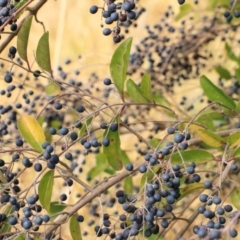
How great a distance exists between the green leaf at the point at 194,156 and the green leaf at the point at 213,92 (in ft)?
0.66

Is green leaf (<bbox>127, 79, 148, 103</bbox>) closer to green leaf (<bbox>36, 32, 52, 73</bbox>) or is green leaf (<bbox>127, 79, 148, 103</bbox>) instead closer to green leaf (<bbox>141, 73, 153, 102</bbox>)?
green leaf (<bbox>141, 73, 153, 102</bbox>)

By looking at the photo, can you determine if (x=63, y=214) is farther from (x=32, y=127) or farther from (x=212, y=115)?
(x=212, y=115)

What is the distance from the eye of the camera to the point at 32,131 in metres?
1.08

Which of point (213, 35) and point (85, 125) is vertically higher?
point (213, 35)

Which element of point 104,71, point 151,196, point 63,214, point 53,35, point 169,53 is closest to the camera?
point 151,196

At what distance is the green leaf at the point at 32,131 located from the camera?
107 centimetres

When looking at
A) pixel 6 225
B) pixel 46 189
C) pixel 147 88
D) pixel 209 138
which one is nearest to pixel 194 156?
pixel 209 138

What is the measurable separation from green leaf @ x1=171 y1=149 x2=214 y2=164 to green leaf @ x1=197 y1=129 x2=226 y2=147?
23 mm

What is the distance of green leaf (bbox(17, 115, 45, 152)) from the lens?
107cm

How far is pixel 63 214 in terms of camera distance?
3.44ft

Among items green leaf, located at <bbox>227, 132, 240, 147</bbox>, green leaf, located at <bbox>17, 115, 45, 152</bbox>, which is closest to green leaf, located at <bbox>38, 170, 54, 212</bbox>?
green leaf, located at <bbox>17, 115, 45, 152</bbox>

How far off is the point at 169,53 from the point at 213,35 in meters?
0.21

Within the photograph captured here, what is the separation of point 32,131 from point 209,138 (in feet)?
1.08

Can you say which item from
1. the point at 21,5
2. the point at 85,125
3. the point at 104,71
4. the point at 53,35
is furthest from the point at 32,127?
the point at 53,35
